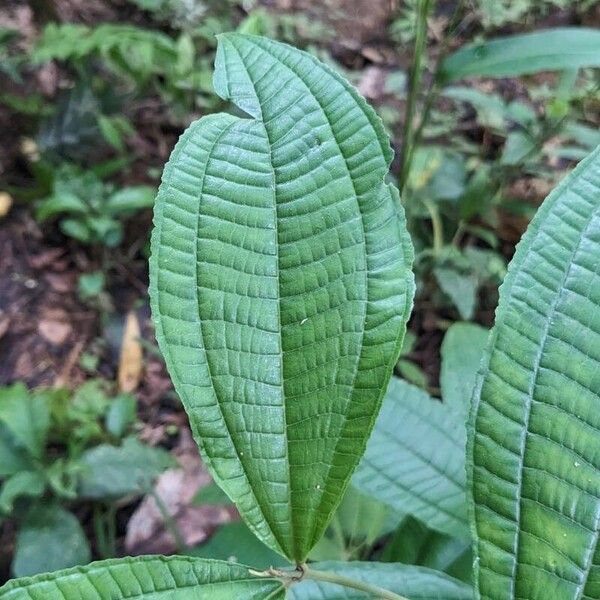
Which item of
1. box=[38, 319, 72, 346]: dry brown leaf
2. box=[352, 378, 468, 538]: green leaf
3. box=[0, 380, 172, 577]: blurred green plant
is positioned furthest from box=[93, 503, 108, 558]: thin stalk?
box=[352, 378, 468, 538]: green leaf

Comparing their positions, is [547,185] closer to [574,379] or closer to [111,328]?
[111,328]

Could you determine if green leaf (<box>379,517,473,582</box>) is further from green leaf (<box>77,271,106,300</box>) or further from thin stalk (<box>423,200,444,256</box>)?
green leaf (<box>77,271,106,300</box>)

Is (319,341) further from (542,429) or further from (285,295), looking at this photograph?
(542,429)

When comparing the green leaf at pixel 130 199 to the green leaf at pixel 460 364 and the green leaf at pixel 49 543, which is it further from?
the green leaf at pixel 460 364

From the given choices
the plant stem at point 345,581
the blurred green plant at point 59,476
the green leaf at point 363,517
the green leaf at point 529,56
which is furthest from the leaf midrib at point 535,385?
the blurred green plant at point 59,476

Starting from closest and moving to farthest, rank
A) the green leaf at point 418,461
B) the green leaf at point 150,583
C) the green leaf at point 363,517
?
the green leaf at point 150,583, the green leaf at point 418,461, the green leaf at point 363,517

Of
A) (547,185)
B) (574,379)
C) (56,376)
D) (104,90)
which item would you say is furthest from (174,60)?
(574,379)
